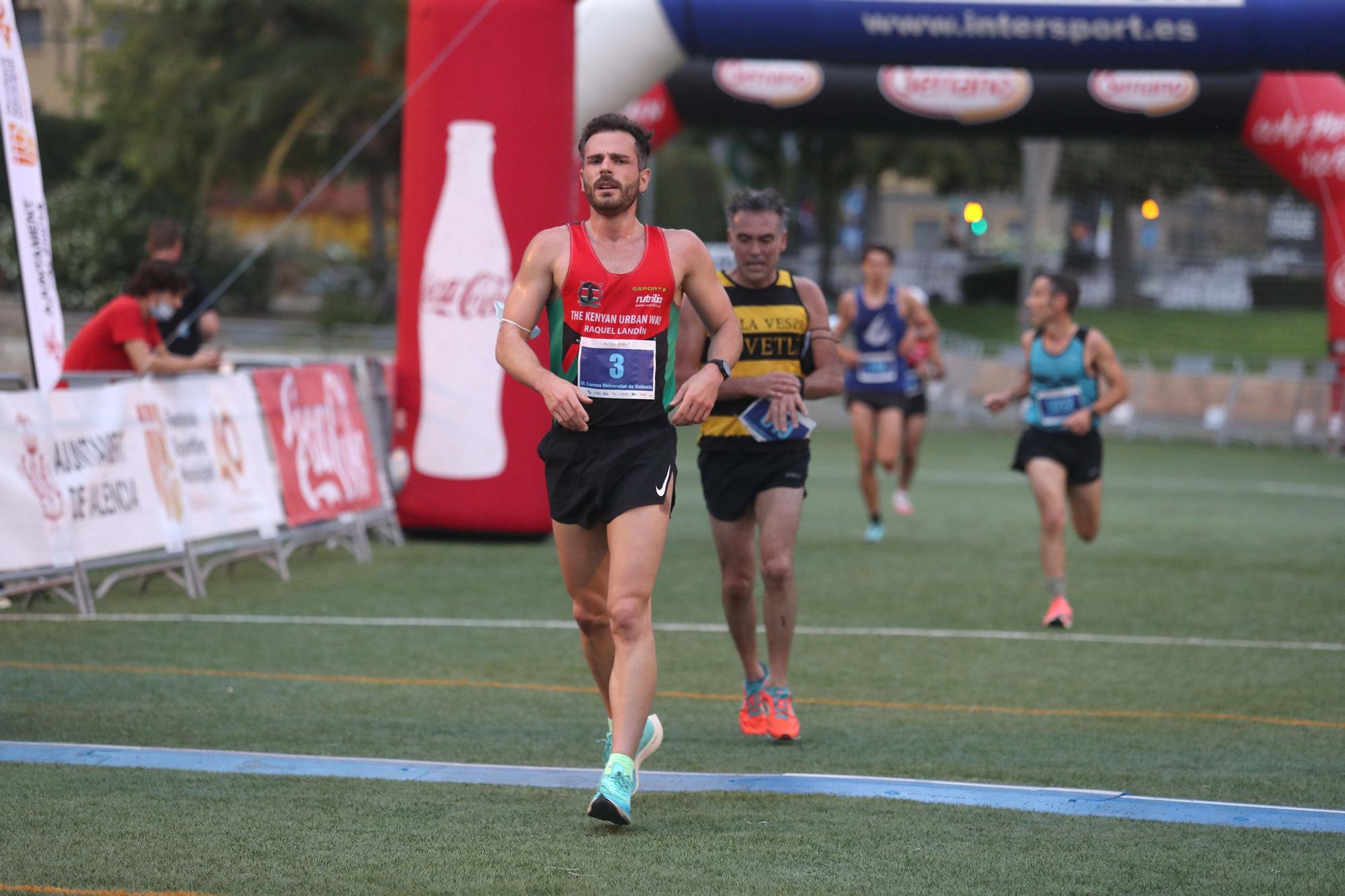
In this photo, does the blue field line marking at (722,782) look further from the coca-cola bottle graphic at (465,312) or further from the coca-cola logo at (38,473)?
the coca-cola bottle graphic at (465,312)

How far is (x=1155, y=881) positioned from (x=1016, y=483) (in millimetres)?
13966

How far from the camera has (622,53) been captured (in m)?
13.0

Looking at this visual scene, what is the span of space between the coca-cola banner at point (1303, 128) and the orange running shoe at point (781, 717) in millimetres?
13004

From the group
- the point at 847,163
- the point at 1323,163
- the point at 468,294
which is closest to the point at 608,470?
the point at 468,294

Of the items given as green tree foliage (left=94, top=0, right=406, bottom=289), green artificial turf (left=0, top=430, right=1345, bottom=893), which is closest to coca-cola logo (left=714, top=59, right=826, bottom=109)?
green artificial turf (left=0, top=430, right=1345, bottom=893)

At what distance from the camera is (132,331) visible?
1016 centimetres

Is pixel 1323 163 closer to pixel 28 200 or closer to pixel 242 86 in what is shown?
pixel 28 200

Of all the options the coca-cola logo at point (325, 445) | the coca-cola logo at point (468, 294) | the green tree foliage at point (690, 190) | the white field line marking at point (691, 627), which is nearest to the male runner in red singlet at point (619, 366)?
the white field line marking at point (691, 627)

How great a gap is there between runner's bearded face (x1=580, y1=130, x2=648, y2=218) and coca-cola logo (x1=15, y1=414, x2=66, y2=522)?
4.55 metres

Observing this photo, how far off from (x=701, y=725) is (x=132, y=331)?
16.9ft

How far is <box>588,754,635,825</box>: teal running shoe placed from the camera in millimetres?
4730

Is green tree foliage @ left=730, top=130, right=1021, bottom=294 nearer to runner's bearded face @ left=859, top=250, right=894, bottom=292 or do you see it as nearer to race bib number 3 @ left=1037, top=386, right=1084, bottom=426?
runner's bearded face @ left=859, top=250, right=894, bottom=292

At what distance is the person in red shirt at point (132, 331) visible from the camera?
33.2ft

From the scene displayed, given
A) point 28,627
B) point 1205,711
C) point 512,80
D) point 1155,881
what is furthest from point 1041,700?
point 512,80
